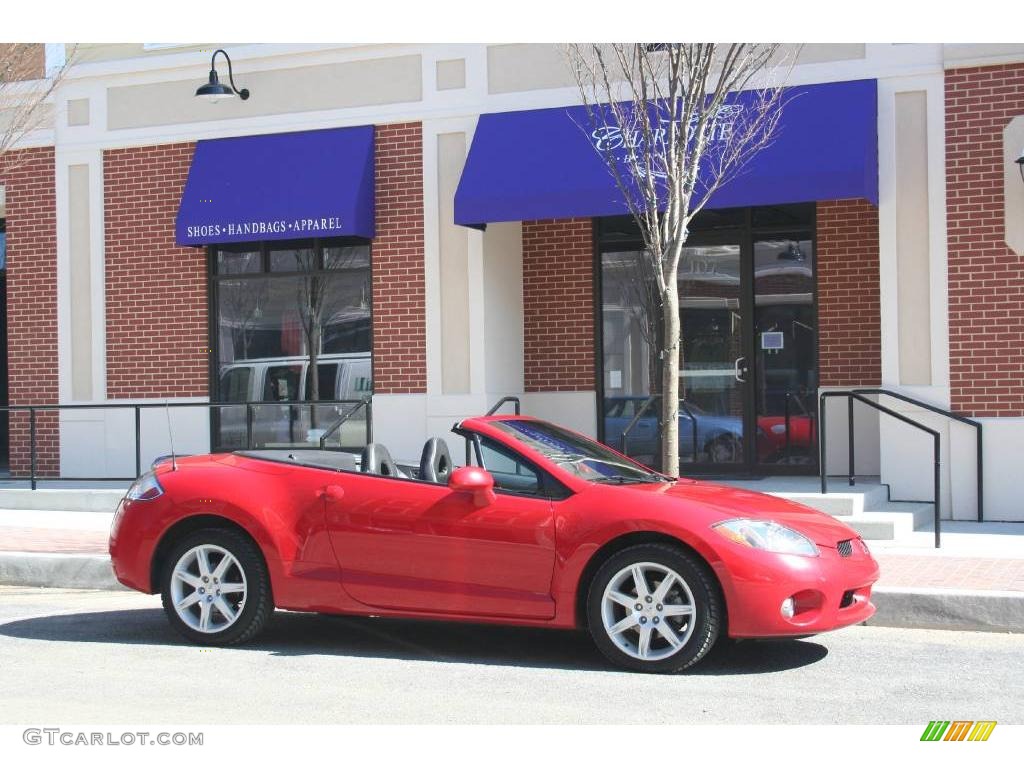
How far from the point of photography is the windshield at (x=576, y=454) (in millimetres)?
7523

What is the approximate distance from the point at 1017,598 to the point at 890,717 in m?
2.55

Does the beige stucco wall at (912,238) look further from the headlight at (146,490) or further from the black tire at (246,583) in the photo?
the headlight at (146,490)

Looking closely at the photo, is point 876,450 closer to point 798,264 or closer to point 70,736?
point 798,264

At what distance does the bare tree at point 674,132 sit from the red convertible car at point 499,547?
222 cm

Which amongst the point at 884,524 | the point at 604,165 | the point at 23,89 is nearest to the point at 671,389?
the point at 884,524

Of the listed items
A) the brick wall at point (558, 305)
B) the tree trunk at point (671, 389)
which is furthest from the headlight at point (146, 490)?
the brick wall at point (558, 305)

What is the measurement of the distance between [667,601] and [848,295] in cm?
758

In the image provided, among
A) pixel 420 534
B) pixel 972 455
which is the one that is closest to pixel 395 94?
pixel 972 455

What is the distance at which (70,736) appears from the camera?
5762mm

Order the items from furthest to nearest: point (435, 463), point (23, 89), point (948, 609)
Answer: point (23, 89), point (948, 609), point (435, 463)

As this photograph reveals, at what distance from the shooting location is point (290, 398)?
15336 mm

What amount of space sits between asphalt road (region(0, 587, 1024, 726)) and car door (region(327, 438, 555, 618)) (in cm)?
38

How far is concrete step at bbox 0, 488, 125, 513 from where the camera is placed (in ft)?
45.4

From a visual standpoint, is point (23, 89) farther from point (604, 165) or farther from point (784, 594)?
point (784, 594)
